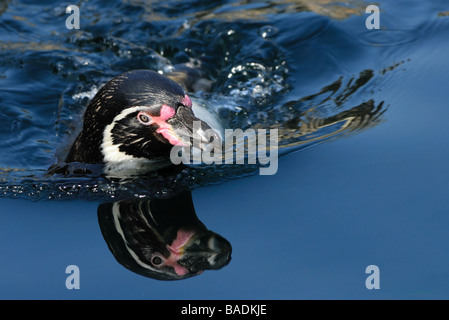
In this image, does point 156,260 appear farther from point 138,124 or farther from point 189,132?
point 138,124

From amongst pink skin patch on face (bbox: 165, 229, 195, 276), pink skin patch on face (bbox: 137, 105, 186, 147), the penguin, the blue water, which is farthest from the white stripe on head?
pink skin patch on face (bbox: 165, 229, 195, 276)

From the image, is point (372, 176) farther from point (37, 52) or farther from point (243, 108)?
point (37, 52)

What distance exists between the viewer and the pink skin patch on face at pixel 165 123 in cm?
572

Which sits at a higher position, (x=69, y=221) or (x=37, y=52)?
(x=37, y=52)

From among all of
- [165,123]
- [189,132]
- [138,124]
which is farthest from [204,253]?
[138,124]

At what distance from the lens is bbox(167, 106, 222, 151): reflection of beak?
18.5ft

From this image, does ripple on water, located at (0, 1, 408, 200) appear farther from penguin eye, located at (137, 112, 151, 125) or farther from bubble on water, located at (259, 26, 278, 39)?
penguin eye, located at (137, 112, 151, 125)

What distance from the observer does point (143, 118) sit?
5.77 metres

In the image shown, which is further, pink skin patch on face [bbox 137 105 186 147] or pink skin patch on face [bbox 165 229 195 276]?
pink skin patch on face [bbox 137 105 186 147]

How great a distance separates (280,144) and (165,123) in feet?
4.59

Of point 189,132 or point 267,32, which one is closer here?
point 189,132

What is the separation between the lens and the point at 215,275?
4852 millimetres

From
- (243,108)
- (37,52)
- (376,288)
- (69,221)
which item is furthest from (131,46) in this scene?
(376,288)
